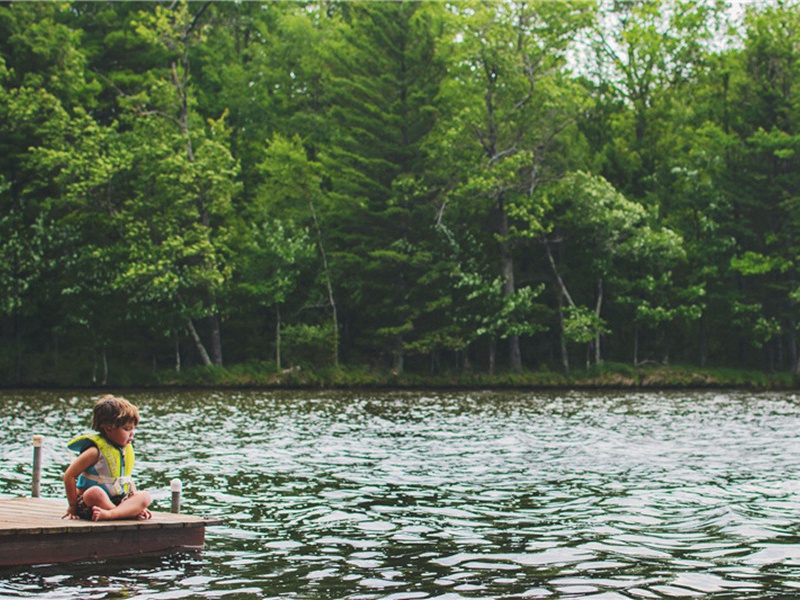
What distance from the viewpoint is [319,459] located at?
21328 mm

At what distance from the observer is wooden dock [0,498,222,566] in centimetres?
1088

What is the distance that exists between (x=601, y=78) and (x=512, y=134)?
967 cm

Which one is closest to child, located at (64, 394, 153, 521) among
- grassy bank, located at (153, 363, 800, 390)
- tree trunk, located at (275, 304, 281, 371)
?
grassy bank, located at (153, 363, 800, 390)

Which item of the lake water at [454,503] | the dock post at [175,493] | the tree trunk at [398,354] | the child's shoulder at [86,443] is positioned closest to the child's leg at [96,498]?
the child's shoulder at [86,443]

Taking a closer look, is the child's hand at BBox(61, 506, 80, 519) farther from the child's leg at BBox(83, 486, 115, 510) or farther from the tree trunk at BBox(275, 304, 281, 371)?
the tree trunk at BBox(275, 304, 281, 371)

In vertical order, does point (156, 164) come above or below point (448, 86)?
below

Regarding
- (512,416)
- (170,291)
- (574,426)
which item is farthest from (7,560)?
(170,291)

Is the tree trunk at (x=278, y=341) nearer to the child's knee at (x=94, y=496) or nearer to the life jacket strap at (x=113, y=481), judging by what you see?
the life jacket strap at (x=113, y=481)

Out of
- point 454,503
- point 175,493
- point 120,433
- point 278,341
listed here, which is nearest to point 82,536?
point 120,433

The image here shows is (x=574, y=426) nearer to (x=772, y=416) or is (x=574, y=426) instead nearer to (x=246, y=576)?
(x=772, y=416)

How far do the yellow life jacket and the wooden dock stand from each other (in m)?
0.43

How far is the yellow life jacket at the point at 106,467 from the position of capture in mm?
11516

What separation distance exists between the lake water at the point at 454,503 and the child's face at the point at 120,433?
51.8 inches

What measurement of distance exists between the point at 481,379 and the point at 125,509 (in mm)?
A: 38383
